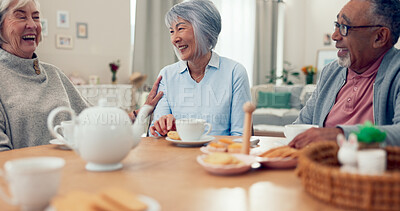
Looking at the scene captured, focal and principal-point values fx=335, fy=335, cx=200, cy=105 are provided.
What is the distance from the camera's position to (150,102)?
186 cm

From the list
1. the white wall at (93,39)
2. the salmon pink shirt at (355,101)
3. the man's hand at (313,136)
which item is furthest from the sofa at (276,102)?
the man's hand at (313,136)

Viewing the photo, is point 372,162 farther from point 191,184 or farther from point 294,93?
point 294,93

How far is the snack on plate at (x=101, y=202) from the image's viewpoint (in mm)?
547

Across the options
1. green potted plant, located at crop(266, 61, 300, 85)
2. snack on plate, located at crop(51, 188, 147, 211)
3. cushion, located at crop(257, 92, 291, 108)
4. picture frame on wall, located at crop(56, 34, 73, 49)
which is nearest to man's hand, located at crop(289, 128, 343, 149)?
snack on plate, located at crop(51, 188, 147, 211)

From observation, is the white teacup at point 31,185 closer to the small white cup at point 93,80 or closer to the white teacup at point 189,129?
the white teacup at point 189,129

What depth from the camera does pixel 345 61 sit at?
164cm

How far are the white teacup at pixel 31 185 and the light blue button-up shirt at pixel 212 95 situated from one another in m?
1.25

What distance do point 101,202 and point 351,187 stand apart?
0.44m

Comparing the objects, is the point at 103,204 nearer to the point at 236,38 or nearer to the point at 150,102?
the point at 150,102

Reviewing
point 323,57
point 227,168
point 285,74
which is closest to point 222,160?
point 227,168

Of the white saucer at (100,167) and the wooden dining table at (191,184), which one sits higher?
the white saucer at (100,167)

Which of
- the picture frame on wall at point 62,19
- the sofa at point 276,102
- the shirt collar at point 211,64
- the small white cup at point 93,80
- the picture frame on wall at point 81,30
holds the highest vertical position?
the picture frame on wall at point 62,19

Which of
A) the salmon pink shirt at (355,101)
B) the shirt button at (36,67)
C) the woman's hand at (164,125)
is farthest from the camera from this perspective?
the shirt button at (36,67)

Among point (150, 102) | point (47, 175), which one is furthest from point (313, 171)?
point (150, 102)
